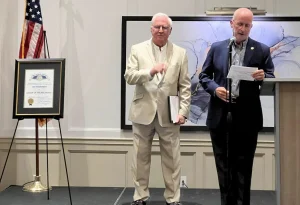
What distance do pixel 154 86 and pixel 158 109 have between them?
17cm

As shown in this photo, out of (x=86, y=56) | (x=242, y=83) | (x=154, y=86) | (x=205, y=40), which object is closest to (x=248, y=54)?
(x=242, y=83)

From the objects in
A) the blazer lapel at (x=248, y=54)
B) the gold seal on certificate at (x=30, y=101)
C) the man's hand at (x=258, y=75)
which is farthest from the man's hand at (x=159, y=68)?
the gold seal on certificate at (x=30, y=101)

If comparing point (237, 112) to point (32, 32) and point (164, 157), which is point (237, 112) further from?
point (32, 32)

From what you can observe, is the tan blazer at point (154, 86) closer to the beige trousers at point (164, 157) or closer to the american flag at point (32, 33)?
the beige trousers at point (164, 157)

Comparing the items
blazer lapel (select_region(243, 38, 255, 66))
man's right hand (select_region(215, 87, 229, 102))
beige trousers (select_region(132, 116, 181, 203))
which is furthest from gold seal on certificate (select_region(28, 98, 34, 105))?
blazer lapel (select_region(243, 38, 255, 66))

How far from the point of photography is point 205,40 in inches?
170

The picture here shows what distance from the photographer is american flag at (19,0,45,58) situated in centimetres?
402

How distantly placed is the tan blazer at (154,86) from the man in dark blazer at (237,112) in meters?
0.29

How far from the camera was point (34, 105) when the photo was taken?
3.58m

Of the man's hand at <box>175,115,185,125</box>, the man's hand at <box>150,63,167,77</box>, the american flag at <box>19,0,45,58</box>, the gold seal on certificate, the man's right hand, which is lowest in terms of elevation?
the man's hand at <box>175,115,185,125</box>

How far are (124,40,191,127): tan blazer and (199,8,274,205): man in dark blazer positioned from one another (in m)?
0.29

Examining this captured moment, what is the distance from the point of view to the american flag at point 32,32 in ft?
13.2

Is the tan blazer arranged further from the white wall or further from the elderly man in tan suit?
the white wall

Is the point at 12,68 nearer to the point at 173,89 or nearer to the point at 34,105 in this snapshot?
the point at 34,105
